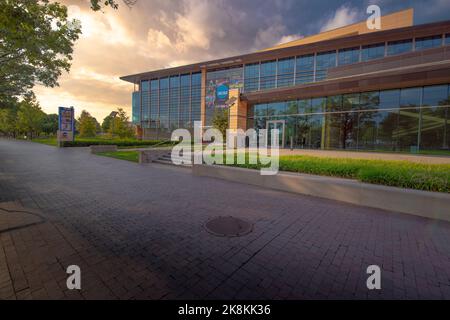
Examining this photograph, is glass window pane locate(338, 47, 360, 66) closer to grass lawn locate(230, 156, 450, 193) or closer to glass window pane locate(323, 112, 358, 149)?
glass window pane locate(323, 112, 358, 149)

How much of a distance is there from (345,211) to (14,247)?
291 inches

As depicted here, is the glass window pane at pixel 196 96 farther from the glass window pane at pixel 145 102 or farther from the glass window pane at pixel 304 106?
the glass window pane at pixel 304 106

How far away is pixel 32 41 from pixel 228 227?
9.65 metres

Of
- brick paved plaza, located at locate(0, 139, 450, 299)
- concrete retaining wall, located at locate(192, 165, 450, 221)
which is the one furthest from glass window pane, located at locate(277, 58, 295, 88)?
brick paved plaza, located at locate(0, 139, 450, 299)

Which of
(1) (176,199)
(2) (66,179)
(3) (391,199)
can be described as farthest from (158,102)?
(3) (391,199)

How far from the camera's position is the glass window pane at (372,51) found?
27.0m

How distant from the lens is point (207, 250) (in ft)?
11.5

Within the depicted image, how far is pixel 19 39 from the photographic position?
242 inches

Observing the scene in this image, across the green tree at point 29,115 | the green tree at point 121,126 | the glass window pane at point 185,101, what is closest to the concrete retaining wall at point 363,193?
the green tree at point 121,126

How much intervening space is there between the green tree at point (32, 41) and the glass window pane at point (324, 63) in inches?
1182

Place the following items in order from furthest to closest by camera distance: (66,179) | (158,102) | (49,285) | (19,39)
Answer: (158,102) → (66,179) → (19,39) → (49,285)

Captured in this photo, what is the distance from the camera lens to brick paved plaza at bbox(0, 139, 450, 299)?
258cm

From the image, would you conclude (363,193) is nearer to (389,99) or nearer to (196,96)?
(389,99)

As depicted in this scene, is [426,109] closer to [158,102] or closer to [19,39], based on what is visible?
[19,39]
